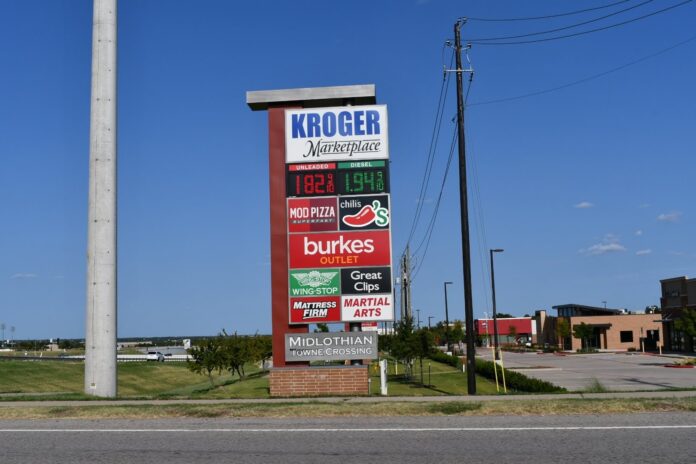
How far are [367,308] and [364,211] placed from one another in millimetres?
3049

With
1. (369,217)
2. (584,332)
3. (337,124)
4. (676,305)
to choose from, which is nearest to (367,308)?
(369,217)

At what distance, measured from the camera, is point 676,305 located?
7606cm

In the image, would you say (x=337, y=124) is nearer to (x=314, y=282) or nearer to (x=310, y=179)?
(x=310, y=179)

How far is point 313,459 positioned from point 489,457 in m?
2.12

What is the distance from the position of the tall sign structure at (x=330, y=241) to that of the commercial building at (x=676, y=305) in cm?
5836

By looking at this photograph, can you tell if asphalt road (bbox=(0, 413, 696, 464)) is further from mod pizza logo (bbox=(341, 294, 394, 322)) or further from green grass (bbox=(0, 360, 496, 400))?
green grass (bbox=(0, 360, 496, 400))

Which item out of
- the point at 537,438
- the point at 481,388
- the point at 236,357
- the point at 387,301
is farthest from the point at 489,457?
the point at 236,357

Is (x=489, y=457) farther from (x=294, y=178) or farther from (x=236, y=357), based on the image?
(x=236, y=357)

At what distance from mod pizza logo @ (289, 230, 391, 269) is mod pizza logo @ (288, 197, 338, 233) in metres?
0.26

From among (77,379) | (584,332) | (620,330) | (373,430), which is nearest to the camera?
(373,430)

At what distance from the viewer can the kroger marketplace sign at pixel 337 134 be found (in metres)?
22.7

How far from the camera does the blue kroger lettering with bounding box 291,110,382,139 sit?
74.9 feet

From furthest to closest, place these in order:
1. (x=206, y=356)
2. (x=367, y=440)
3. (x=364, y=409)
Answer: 1. (x=206, y=356)
2. (x=364, y=409)
3. (x=367, y=440)

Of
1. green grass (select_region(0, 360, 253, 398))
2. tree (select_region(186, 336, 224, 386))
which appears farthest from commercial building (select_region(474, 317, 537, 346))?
tree (select_region(186, 336, 224, 386))
